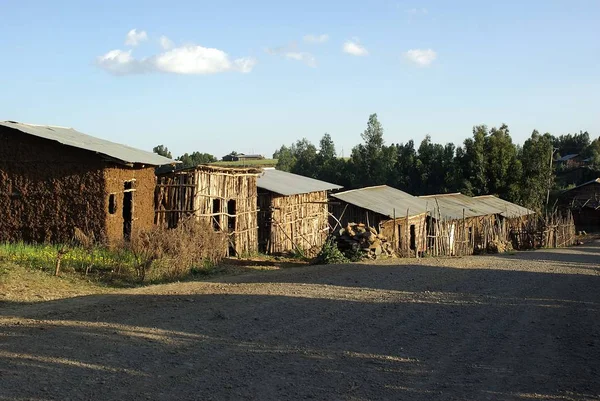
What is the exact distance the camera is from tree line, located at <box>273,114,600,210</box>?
171 ft

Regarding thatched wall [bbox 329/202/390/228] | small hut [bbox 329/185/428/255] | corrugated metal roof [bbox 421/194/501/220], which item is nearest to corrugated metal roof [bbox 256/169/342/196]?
thatched wall [bbox 329/202/390/228]

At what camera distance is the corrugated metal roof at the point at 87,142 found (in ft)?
61.4

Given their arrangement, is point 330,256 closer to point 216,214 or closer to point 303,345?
point 216,214

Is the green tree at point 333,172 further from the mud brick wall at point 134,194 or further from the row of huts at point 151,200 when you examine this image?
the mud brick wall at point 134,194

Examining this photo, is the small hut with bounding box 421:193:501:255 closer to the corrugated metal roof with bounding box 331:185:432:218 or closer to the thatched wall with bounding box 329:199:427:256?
the thatched wall with bounding box 329:199:427:256

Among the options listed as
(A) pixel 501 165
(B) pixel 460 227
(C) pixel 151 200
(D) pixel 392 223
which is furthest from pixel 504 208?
(C) pixel 151 200

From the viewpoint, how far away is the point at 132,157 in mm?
20062

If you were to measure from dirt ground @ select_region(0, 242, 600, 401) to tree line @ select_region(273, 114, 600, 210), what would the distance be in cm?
3877

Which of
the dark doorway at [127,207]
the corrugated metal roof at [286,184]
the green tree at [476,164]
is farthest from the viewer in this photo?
the green tree at [476,164]

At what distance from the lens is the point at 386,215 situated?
2819 cm

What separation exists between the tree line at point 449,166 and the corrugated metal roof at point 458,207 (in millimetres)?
10378

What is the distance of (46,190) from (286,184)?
11.6 meters

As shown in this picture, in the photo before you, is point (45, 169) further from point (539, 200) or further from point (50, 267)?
point (539, 200)

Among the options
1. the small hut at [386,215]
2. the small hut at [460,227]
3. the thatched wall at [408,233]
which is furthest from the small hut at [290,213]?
the small hut at [460,227]
